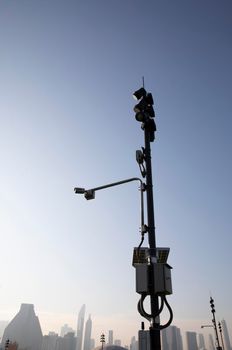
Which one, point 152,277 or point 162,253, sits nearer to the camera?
point 152,277

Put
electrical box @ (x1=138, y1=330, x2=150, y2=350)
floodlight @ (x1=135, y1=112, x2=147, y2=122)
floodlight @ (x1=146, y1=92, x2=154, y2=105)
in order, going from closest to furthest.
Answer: electrical box @ (x1=138, y1=330, x2=150, y2=350) → floodlight @ (x1=135, y1=112, x2=147, y2=122) → floodlight @ (x1=146, y1=92, x2=154, y2=105)

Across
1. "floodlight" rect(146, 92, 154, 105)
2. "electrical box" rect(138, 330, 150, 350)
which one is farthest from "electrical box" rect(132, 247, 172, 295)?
"floodlight" rect(146, 92, 154, 105)

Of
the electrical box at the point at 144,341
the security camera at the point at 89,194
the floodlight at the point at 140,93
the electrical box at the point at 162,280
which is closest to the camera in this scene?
the electrical box at the point at 162,280

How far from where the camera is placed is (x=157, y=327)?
4840mm

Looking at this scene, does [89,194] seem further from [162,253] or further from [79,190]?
[162,253]

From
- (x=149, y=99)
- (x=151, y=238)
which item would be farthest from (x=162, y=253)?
(x=149, y=99)

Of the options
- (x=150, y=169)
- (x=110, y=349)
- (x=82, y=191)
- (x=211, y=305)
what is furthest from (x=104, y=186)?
A: (x=110, y=349)

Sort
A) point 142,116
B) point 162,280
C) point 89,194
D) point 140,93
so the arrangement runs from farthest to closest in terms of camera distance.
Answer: point 89,194
point 140,93
point 142,116
point 162,280

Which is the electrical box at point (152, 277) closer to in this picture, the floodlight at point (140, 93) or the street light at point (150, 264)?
the street light at point (150, 264)

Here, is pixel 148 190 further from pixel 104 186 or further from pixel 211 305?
pixel 211 305

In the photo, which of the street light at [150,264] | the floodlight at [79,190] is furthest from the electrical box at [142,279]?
the floodlight at [79,190]

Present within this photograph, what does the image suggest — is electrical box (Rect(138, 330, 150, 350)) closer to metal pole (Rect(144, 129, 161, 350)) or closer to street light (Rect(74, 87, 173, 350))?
street light (Rect(74, 87, 173, 350))

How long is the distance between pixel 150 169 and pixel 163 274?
7.67 feet

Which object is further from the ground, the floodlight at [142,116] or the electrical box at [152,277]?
the floodlight at [142,116]
